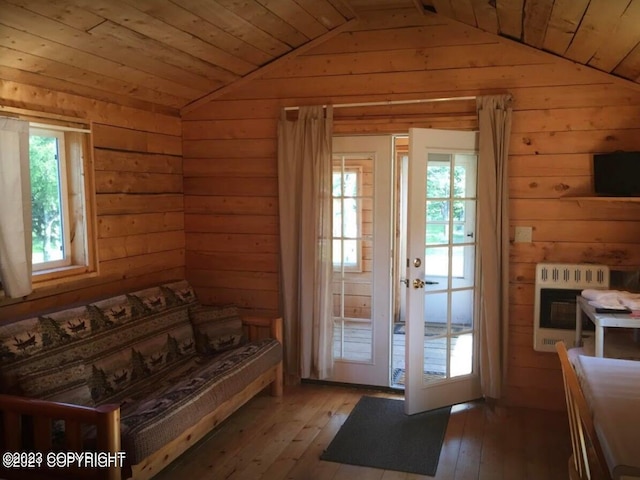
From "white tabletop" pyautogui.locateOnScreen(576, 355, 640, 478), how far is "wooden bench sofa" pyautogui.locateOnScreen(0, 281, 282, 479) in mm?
1807

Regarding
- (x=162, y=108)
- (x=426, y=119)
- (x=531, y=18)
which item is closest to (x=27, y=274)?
(x=162, y=108)

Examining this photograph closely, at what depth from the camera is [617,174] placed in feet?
11.2

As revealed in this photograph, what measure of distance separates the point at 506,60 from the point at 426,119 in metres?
0.64

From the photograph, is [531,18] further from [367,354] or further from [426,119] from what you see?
[367,354]

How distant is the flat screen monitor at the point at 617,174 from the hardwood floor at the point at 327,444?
4.98 ft

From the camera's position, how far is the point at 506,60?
12.2 ft

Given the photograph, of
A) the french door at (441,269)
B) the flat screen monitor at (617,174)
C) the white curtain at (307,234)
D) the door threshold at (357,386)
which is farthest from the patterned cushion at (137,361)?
the flat screen monitor at (617,174)

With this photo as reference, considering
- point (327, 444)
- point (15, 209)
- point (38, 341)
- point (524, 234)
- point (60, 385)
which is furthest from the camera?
point (524, 234)

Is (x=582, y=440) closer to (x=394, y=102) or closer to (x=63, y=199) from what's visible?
(x=394, y=102)

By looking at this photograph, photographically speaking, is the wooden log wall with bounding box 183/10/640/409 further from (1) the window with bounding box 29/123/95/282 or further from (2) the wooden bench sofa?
(1) the window with bounding box 29/123/95/282

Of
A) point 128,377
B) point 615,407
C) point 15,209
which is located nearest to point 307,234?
point 128,377

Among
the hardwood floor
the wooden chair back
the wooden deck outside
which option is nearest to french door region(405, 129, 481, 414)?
the wooden deck outside

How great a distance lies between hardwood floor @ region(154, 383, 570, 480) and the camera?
117 inches

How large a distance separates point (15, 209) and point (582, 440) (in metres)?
2.76
